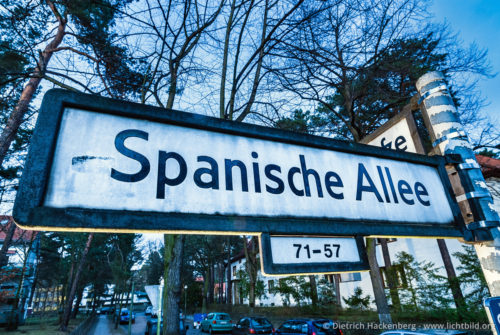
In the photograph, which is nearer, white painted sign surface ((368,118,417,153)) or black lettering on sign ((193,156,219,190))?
black lettering on sign ((193,156,219,190))

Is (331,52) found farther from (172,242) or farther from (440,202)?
(172,242)

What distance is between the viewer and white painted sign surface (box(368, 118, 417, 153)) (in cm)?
240

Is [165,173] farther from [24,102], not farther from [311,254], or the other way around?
[24,102]

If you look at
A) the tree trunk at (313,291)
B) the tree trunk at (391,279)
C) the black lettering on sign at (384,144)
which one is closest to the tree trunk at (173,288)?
the black lettering on sign at (384,144)

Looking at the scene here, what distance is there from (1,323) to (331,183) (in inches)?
1444

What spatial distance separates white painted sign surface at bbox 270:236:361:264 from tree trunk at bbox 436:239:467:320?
1359 centimetres

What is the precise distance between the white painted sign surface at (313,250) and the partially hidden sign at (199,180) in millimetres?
55

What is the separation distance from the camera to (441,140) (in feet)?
6.91

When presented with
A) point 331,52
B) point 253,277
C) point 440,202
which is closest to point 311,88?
point 331,52

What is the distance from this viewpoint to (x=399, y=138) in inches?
100

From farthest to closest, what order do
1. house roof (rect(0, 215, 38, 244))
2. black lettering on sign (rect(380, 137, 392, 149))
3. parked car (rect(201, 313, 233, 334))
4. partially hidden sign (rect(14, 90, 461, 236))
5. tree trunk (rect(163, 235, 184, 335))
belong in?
1. parked car (rect(201, 313, 233, 334))
2. house roof (rect(0, 215, 38, 244))
3. tree trunk (rect(163, 235, 184, 335))
4. black lettering on sign (rect(380, 137, 392, 149))
5. partially hidden sign (rect(14, 90, 461, 236))

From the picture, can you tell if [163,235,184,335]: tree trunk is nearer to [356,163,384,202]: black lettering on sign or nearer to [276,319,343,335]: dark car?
[276,319,343,335]: dark car

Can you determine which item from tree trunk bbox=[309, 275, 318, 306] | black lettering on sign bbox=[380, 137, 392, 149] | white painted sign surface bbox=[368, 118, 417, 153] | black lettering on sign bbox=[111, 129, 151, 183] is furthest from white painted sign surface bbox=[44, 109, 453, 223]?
tree trunk bbox=[309, 275, 318, 306]

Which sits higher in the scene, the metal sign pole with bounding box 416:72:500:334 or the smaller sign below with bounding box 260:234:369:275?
the metal sign pole with bounding box 416:72:500:334
